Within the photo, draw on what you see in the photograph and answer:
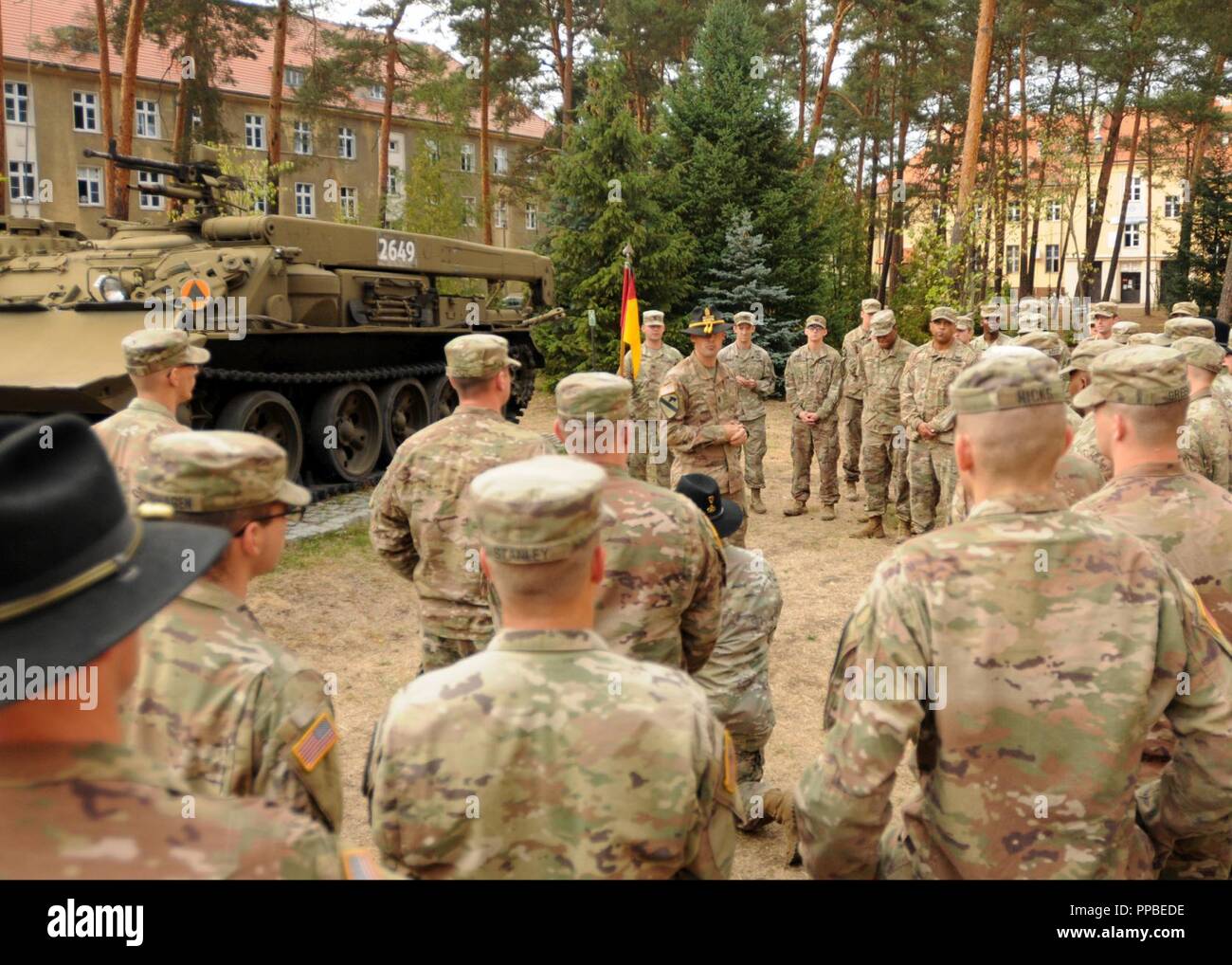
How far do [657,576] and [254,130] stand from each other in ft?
133

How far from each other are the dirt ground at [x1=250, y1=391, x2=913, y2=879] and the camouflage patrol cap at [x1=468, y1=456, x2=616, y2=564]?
271 cm

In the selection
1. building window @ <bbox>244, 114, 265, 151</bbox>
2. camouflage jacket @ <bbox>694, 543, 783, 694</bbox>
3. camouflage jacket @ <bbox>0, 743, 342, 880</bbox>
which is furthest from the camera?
building window @ <bbox>244, 114, 265, 151</bbox>

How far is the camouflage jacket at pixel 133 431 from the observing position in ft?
15.0

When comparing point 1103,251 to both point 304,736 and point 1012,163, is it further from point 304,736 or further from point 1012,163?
point 304,736

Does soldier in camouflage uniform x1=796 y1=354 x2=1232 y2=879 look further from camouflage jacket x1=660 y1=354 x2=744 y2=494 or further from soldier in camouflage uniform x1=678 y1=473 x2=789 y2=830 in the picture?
camouflage jacket x1=660 y1=354 x2=744 y2=494

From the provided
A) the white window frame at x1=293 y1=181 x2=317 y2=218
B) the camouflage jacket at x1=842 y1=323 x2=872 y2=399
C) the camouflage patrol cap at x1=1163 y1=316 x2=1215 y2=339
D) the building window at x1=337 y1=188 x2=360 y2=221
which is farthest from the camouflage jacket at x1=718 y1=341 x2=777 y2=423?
the white window frame at x1=293 y1=181 x2=317 y2=218

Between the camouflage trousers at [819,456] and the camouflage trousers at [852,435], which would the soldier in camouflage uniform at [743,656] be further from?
the camouflage trousers at [852,435]

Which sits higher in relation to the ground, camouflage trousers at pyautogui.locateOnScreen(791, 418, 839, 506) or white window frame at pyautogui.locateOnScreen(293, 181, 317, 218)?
white window frame at pyautogui.locateOnScreen(293, 181, 317, 218)

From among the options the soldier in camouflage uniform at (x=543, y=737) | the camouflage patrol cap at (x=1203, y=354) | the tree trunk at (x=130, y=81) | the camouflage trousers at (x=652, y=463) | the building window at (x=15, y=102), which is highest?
the building window at (x=15, y=102)

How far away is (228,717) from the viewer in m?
2.47

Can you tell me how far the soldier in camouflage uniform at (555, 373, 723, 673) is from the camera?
3385 mm

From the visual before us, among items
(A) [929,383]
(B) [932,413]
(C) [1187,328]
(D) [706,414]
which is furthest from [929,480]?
(C) [1187,328]

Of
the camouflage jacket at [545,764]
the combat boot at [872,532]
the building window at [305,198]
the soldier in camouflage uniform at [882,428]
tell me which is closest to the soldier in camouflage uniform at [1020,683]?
the camouflage jacket at [545,764]

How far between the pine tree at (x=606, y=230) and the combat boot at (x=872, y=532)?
34.9 ft
